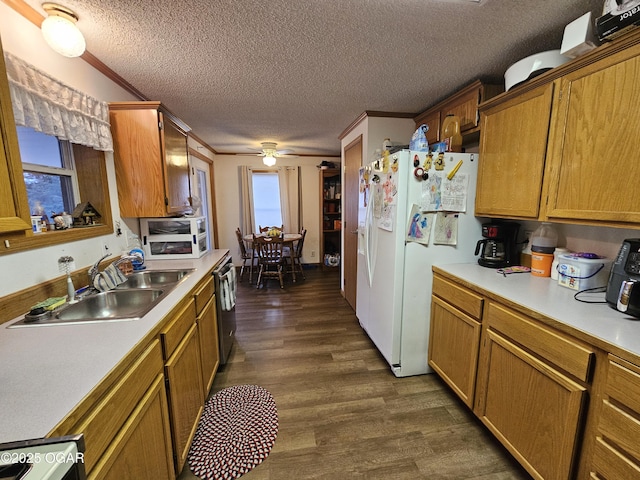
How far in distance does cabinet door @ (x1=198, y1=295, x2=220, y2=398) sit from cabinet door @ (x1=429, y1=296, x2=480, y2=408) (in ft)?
5.29

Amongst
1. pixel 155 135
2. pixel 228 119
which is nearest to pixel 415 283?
pixel 155 135

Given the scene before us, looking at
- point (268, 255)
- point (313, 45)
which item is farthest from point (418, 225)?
point (268, 255)

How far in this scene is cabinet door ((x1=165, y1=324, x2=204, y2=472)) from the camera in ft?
3.93

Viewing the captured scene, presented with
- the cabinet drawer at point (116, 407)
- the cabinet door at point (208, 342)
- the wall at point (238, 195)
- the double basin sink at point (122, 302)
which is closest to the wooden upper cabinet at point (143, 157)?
the double basin sink at point (122, 302)

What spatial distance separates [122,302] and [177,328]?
495mm

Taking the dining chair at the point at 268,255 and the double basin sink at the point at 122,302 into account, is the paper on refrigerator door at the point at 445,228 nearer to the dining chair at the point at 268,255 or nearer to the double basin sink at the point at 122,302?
the double basin sink at the point at 122,302

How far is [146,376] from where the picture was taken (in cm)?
98

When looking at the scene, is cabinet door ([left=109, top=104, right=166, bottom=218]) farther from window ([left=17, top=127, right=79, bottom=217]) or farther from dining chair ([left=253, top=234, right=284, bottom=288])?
dining chair ([left=253, top=234, right=284, bottom=288])

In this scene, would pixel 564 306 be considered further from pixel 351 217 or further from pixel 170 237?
pixel 170 237

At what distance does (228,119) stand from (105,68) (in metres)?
1.23

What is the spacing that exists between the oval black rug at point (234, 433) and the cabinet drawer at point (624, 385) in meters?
1.53

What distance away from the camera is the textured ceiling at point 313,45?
128 centimetres

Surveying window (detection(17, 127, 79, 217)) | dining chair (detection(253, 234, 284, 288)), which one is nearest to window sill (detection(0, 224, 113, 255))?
window (detection(17, 127, 79, 217))

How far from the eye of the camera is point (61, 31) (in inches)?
48.6
